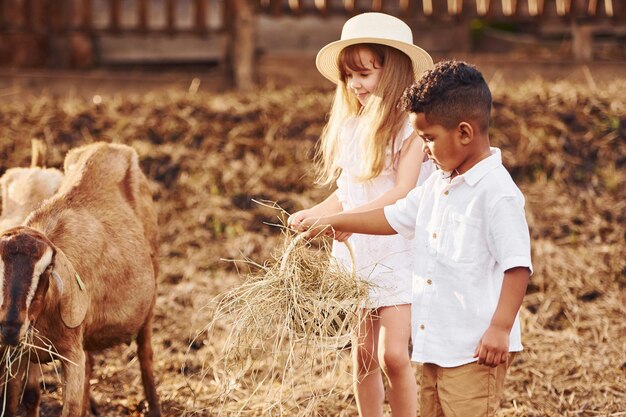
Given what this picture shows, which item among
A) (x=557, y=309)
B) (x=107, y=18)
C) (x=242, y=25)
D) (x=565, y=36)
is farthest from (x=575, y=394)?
(x=107, y=18)

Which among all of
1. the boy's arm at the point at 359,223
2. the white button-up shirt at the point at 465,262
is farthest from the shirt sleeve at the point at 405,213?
the white button-up shirt at the point at 465,262

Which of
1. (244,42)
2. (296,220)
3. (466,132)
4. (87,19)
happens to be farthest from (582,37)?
(466,132)

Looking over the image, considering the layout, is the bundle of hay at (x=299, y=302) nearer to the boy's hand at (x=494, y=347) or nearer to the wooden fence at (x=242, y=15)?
the boy's hand at (x=494, y=347)

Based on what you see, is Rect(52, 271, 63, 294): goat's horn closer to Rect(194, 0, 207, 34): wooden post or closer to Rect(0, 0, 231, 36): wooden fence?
Rect(0, 0, 231, 36): wooden fence

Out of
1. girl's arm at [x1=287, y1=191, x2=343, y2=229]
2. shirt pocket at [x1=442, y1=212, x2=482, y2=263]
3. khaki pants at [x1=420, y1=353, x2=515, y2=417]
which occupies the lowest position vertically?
khaki pants at [x1=420, y1=353, x2=515, y2=417]

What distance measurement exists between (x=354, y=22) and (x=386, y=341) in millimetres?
1529

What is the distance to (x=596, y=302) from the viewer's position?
7.43m

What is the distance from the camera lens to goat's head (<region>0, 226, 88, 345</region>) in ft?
13.6

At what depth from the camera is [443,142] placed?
149 inches

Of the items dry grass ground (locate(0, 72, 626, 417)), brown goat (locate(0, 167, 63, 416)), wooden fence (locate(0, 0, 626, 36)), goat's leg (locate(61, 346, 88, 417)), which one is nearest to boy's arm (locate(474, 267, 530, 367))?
goat's leg (locate(61, 346, 88, 417))

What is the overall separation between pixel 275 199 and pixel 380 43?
4311 millimetres

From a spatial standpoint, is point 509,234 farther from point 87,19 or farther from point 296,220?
point 87,19

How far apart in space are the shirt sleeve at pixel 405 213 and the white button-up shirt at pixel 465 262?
0.72 ft

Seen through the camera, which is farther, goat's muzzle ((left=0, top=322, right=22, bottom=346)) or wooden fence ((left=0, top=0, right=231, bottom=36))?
wooden fence ((left=0, top=0, right=231, bottom=36))
